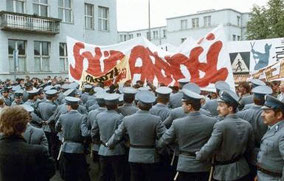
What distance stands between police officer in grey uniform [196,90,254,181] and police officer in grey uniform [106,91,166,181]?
1.09m

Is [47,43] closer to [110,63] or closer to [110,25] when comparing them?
[110,25]

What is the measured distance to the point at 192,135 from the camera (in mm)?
5051

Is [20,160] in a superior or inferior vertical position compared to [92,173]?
superior

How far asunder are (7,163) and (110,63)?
7067 mm

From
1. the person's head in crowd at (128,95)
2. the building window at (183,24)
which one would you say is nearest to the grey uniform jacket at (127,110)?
the person's head in crowd at (128,95)

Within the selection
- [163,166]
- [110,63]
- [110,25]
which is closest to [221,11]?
[110,25]

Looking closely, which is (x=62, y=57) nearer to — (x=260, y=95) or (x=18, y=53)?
(x=18, y=53)

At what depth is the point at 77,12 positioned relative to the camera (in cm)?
2675

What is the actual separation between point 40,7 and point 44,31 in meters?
2.05

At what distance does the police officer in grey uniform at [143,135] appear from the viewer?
566 centimetres

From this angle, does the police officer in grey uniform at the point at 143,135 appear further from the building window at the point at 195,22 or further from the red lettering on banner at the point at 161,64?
the building window at the point at 195,22

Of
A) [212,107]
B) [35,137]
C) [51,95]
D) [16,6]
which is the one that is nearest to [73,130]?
[35,137]

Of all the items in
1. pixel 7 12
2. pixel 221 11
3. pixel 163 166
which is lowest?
pixel 163 166

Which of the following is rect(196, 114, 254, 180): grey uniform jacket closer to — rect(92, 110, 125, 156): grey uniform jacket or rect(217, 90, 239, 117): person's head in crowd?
rect(217, 90, 239, 117): person's head in crowd
